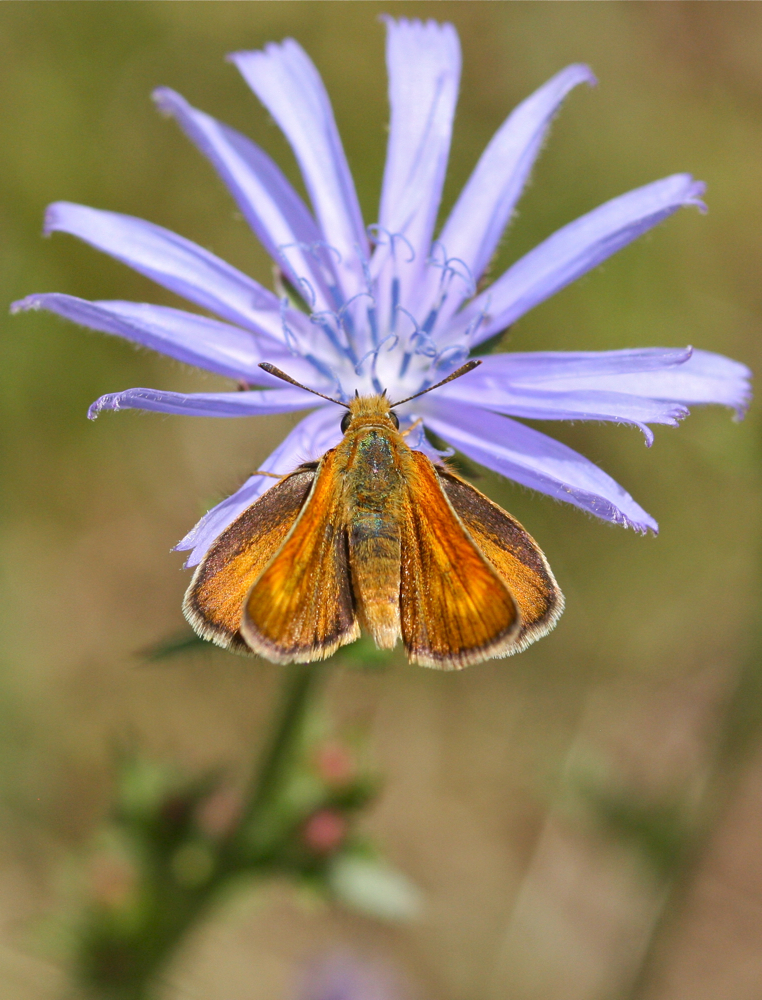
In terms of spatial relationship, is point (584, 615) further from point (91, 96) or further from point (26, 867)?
point (91, 96)

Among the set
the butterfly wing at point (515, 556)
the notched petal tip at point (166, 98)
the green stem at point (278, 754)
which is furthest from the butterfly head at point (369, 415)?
the notched petal tip at point (166, 98)

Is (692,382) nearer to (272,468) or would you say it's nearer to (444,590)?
(444,590)

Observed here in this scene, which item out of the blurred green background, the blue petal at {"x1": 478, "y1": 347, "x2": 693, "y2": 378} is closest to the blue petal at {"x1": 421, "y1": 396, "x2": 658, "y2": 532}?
the blue petal at {"x1": 478, "y1": 347, "x2": 693, "y2": 378}

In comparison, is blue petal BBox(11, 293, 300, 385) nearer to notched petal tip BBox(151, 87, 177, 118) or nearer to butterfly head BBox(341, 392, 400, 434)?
butterfly head BBox(341, 392, 400, 434)

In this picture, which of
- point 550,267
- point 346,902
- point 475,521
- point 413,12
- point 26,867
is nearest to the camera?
point 475,521

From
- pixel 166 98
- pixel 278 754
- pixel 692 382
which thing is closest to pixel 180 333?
pixel 166 98

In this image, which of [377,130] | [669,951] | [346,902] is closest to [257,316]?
[346,902]

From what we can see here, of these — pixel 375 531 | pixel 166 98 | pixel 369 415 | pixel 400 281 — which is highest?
pixel 166 98
